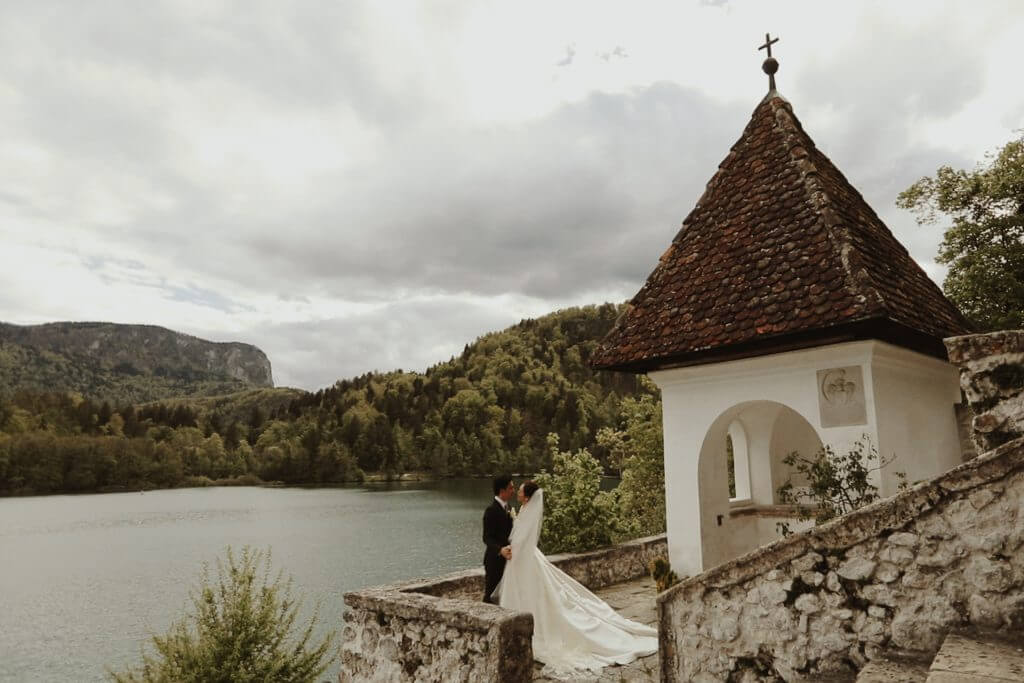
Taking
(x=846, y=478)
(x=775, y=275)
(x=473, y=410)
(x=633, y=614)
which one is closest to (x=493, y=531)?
(x=633, y=614)

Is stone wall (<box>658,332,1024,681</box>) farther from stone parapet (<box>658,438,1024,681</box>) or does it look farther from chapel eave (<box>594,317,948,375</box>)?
chapel eave (<box>594,317,948,375</box>)

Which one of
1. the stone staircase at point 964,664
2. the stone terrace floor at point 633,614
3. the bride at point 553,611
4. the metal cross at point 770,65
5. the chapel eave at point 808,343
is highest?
the metal cross at point 770,65

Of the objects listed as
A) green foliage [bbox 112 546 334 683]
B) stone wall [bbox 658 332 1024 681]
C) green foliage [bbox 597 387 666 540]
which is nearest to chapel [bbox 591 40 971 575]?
stone wall [bbox 658 332 1024 681]

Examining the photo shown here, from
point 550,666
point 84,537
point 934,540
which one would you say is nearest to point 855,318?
point 934,540

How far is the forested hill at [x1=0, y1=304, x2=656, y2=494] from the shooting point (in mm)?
84500

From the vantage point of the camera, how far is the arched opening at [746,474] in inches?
304

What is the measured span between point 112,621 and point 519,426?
78.3m

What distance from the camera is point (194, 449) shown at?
98.2 metres

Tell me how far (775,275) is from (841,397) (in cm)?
150

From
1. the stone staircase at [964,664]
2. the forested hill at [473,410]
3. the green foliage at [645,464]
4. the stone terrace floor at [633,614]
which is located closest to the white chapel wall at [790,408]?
the stone terrace floor at [633,614]

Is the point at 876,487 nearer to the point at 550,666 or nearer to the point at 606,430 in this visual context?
the point at 550,666

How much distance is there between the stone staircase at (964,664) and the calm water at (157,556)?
11.8 m

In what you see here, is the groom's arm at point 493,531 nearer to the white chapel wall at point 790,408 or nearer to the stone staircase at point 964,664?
the white chapel wall at point 790,408

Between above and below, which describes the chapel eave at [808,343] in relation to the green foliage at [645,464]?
above
